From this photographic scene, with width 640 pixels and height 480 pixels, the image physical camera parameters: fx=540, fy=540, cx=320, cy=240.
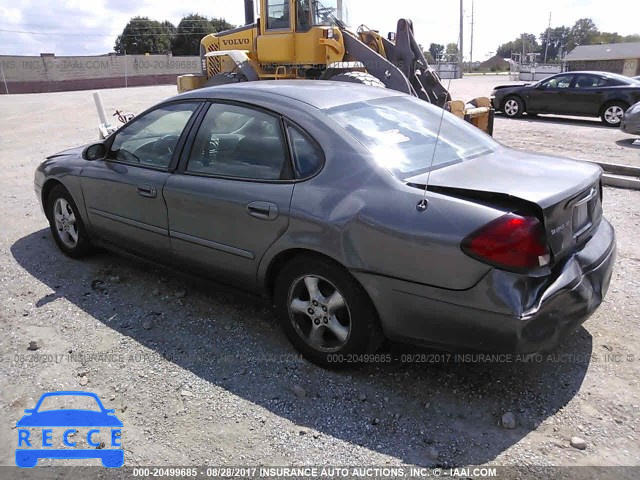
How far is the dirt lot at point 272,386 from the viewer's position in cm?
264

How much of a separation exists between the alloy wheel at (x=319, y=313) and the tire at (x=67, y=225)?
8.14ft

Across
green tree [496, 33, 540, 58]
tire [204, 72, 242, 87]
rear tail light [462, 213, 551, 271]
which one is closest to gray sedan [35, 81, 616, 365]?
rear tail light [462, 213, 551, 271]

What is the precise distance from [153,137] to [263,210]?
1.51 meters

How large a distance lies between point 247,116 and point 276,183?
62 centimetres

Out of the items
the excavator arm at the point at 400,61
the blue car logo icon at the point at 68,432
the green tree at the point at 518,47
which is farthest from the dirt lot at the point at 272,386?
the green tree at the point at 518,47

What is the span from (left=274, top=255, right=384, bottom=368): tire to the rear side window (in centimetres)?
51

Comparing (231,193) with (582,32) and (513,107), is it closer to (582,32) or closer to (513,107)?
(513,107)

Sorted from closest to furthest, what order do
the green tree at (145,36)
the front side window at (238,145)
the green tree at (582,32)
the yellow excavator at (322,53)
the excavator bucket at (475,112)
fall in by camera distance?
1. the front side window at (238,145)
2. the excavator bucket at (475,112)
3. the yellow excavator at (322,53)
4. the green tree at (145,36)
5. the green tree at (582,32)

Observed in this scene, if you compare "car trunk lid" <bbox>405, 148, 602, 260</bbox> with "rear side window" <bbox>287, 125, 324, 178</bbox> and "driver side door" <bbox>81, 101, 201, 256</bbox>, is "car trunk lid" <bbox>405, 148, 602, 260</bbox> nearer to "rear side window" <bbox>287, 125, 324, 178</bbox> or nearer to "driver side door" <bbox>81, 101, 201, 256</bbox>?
"rear side window" <bbox>287, 125, 324, 178</bbox>

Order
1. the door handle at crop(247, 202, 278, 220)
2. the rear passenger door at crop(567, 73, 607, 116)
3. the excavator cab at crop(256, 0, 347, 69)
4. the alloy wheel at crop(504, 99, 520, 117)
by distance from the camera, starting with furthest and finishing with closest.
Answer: the alloy wheel at crop(504, 99, 520, 117), the rear passenger door at crop(567, 73, 607, 116), the excavator cab at crop(256, 0, 347, 69), the door handle at crop(247, 202, 278, 220)

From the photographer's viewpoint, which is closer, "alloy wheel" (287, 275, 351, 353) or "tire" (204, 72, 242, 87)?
"alloy wheel" (287, 275, 351, 353)

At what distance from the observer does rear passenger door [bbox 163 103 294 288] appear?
328cm

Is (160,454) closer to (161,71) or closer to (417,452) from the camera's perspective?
(417,452)

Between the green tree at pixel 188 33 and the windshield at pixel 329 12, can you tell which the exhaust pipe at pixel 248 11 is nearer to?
the windshield at pixel 329 12
